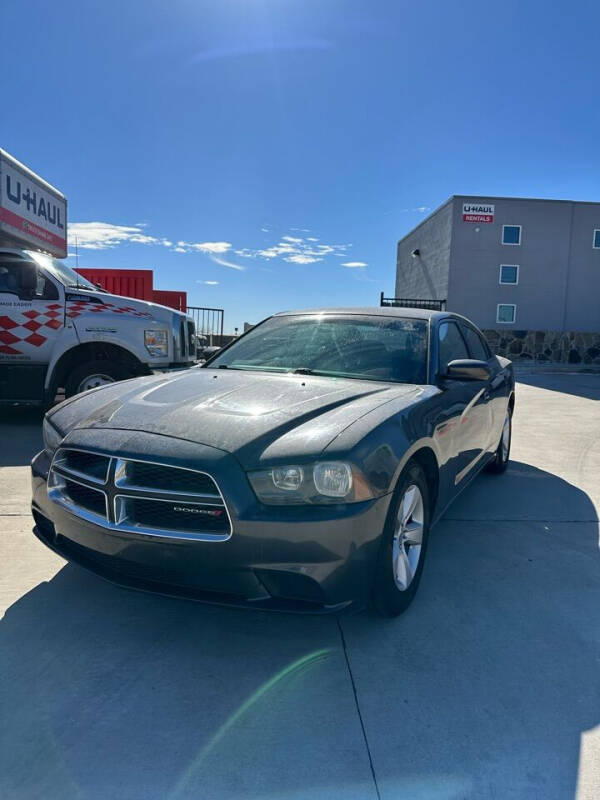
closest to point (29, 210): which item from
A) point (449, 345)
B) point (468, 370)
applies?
point (449, 345)

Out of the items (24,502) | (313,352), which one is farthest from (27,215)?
(313,352)

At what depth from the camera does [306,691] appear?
2.20 m

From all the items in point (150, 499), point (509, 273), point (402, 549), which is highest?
point (509, 273)

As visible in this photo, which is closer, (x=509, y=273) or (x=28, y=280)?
(x=28, y=280)

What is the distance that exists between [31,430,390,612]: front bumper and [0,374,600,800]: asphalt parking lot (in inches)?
12.5

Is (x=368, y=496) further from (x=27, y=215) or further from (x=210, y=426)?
(x=27, y=215)

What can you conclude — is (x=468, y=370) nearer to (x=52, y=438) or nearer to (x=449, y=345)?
(x=449, y=345)

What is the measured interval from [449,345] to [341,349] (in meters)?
0.83

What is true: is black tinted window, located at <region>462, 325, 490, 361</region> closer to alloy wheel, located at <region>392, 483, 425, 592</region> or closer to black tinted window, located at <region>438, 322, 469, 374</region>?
black tinted window, located at <region>438, 322, 469, 374</region>

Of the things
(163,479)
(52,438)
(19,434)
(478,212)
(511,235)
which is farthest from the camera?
(511,235)

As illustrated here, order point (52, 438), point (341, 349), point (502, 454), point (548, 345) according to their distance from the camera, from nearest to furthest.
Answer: point (52, 438) < point (341, 349) < point (502, 454) < point (548, 345)

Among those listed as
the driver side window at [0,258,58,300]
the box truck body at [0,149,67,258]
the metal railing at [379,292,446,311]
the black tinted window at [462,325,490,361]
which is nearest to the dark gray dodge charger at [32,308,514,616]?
the black tinted window at [462,325,490,361]

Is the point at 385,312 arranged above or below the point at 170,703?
above

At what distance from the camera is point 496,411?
483cm
